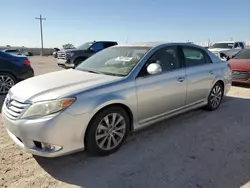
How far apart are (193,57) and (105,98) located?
95.0 inches

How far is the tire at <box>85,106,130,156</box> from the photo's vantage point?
120 inches

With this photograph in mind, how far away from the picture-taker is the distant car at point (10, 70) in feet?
22.9

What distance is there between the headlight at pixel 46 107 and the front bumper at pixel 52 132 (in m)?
0.06

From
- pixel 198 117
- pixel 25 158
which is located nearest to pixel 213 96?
pixel 198 117

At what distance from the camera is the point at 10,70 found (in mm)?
7035

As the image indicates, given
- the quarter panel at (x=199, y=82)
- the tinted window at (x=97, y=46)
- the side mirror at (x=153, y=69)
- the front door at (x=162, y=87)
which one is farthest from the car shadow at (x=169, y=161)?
the tinted window at (x=97, y=46)

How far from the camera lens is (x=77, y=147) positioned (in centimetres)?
295

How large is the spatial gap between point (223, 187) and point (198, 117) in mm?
2357

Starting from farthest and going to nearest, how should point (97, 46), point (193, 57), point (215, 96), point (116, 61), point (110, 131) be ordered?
point (97, 46) → point (215, 96) → point (193, 57) → point (116, 61) → point (110, 131)

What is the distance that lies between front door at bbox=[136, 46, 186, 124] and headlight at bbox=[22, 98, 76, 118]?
1.15m

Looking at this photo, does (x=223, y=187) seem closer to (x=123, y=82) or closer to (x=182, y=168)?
(x=182, y=168)

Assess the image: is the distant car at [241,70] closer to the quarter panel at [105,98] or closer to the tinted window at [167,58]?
the tinted window at [167,58]

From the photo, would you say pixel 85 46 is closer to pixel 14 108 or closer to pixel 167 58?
pixel 167 58

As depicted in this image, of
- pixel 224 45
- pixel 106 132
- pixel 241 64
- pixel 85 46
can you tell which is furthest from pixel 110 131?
pixel 224 45
